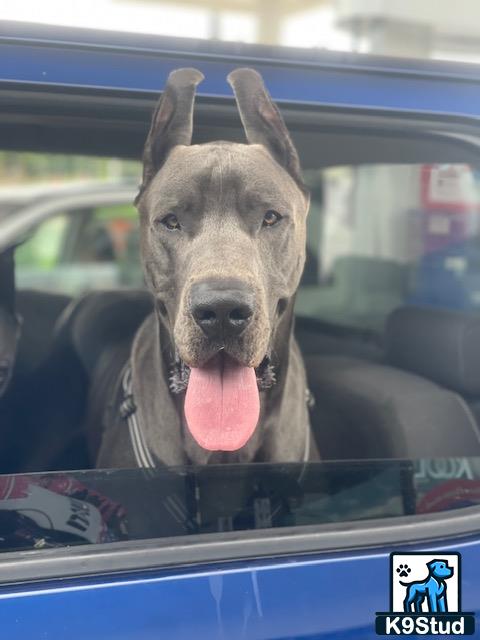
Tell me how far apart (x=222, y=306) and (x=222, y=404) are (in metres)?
0.19

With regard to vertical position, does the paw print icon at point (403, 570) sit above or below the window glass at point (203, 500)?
below

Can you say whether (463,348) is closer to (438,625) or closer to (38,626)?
(438,625)

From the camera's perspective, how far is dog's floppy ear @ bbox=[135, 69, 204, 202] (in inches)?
62.8

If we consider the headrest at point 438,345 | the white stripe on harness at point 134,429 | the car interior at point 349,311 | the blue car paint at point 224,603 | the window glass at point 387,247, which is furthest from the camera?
the window glass at point 387,247

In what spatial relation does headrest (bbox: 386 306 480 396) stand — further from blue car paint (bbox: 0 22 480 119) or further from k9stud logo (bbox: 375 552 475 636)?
k9stud logo (bbox: 375 552 475 636)

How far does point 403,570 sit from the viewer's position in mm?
A: 1475

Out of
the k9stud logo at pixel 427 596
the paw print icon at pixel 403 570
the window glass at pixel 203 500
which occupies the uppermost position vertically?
the window glass at pixel 203 500

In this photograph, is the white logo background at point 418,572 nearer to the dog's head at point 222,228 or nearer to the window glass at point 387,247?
the dog's head at point 222,228

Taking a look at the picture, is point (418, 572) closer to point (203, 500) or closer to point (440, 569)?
→ point (440, 569)

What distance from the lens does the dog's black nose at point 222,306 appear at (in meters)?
1.53

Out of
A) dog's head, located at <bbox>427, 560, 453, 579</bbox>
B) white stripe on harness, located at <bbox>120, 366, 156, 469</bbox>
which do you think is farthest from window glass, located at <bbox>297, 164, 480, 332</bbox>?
dog's head, located at <bbox>427, 560, 453, 579</bbox>

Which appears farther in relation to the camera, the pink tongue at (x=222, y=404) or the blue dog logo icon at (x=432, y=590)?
the pink tongue at (x=222, y=404)

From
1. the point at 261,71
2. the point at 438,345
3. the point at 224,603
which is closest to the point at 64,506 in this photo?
the point at 224,603

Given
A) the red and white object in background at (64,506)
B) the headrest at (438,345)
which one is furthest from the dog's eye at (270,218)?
the headrest at (438,345)
